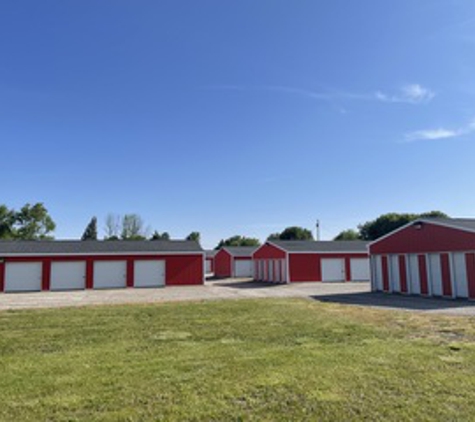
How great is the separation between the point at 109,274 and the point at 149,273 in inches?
107

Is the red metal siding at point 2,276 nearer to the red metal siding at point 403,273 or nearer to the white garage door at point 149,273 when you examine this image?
the white garage door at point 149,273

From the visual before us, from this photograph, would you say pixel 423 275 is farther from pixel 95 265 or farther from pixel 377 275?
pixel 95 265

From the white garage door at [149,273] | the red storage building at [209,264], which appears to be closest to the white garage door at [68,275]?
the white garage door at [149,273]

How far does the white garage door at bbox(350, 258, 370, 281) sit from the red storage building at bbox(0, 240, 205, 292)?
12.0 meters

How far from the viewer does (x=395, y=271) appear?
69.7ft

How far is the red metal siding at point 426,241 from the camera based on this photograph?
17047 millimetres

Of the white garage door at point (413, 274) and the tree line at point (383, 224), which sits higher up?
the tree line at point (383, 224)

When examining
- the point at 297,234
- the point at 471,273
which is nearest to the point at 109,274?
the point at 471,273

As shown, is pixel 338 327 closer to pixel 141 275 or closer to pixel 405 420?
pixel 405 420

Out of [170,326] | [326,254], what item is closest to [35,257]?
[170,326]

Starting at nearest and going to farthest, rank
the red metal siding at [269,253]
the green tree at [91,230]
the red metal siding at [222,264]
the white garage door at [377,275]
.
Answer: the white garage door at [377,275]
the red metal siding at [269,253]
the red metal siding at [222,264]
the green tree at [91,230]

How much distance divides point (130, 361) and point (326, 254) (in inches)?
1002

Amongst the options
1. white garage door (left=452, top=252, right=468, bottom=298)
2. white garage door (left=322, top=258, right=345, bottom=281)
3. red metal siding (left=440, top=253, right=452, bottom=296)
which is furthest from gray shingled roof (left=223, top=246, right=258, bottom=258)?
white garage door (left=452, top=252, right=468, bottom=298)

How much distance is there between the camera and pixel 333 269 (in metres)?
30.5
